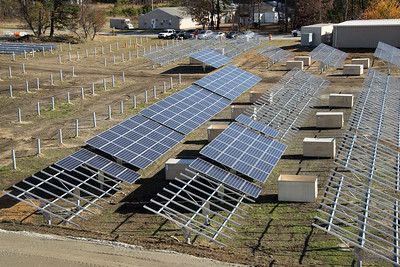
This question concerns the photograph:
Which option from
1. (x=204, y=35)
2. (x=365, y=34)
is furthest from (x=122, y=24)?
(x=365, y=34)

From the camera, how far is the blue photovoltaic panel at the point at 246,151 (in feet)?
70.8

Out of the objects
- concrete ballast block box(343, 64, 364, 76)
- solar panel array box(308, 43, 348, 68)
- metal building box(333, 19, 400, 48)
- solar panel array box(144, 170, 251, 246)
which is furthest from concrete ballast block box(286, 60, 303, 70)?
solar panel array box(144, 170, 251, 246)

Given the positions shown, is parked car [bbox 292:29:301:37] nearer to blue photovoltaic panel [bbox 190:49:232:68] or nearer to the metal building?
the metal building

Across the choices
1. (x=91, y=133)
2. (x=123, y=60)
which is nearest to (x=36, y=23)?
(x=123, y=60)

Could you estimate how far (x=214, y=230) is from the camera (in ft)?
59.0

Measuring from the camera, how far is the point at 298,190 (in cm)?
2105

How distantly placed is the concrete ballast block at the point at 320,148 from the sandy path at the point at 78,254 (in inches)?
436

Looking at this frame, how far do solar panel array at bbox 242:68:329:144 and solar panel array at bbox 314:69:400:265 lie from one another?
3358mm

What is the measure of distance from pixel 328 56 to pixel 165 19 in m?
52.9

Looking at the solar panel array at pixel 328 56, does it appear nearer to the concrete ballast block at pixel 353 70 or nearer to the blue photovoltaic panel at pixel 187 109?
the concrete ballast block at pixel 353 70

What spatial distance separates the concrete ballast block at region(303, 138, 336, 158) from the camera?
26.0 m

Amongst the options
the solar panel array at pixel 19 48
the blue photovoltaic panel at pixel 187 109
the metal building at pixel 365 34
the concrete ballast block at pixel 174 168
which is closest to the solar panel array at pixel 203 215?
the concrete ballast block at pixel 174 168

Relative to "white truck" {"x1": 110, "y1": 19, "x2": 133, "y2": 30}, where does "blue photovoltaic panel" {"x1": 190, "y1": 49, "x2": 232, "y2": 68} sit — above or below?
below

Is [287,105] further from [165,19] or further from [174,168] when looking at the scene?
[165,19]
